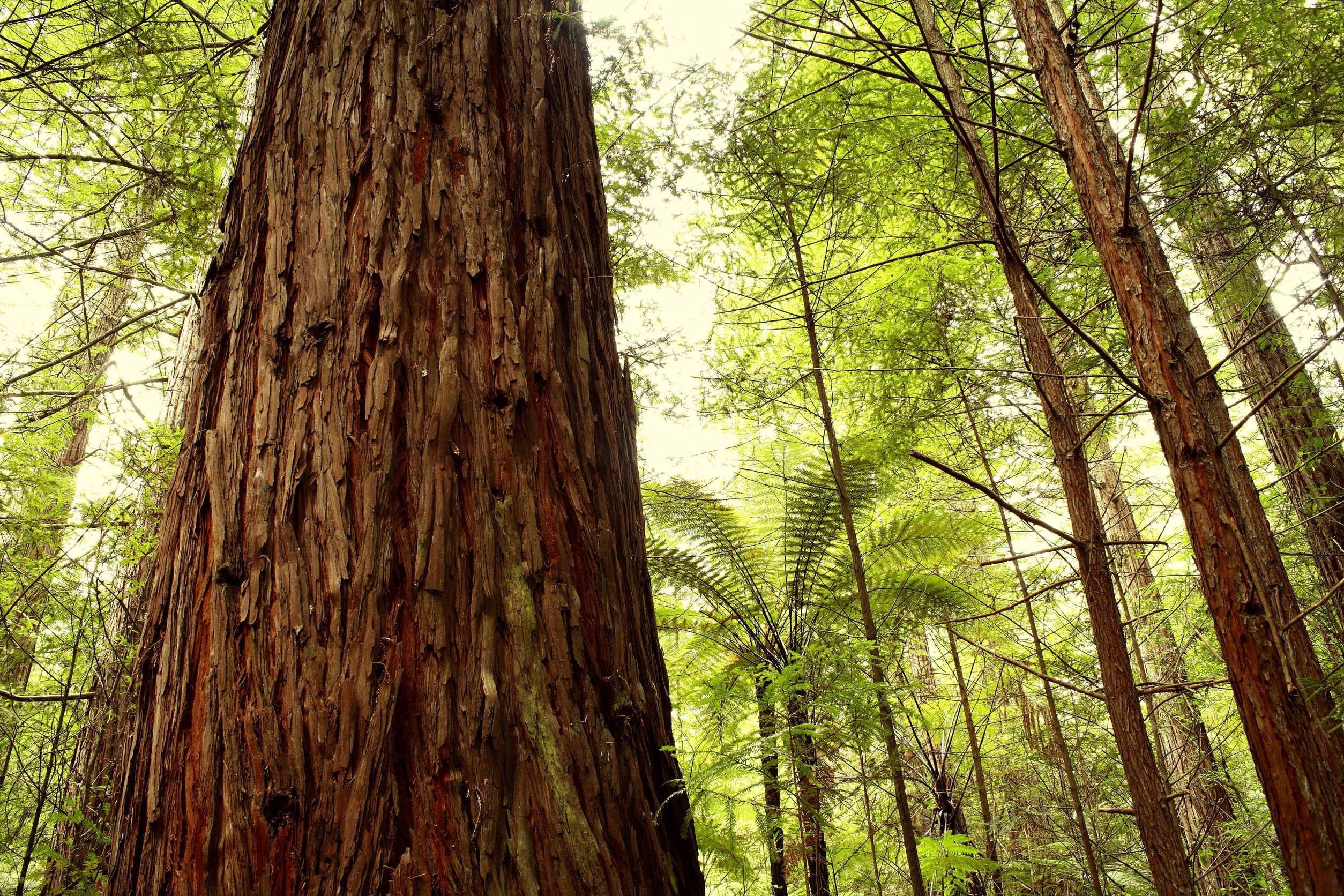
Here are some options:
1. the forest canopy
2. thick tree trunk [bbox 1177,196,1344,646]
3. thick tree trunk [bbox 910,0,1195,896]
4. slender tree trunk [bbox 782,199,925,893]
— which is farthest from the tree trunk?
thick tree trunk [bbox 1177,196,1344,646]

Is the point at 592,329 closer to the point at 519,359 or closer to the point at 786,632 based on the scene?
the point at 519,359

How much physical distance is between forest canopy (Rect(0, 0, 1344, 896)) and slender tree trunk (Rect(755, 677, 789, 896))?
51 millimetres

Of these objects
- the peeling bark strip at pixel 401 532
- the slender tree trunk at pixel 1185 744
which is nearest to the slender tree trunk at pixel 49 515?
the peeling bark strip at pixel 401 532

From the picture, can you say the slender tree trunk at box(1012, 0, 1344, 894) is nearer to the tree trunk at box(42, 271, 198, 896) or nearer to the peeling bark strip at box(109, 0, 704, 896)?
the peeling bark strip at box(109, 0, 704, 896)

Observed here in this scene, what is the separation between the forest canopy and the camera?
117 centimetres

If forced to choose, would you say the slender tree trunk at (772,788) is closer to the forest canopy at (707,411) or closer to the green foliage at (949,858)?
the forest canopy at (707,411)

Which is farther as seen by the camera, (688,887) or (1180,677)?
(1180,677)

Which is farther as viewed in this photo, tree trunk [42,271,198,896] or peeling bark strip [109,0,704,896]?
tree trunk [42,271,198,896]

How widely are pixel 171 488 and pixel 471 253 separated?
796 millimetres

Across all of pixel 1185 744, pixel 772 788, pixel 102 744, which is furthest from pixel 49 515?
pixel 1185 744

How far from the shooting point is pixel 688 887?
125cm

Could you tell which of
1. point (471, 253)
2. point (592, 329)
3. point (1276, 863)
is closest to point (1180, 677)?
point (1276, 863)

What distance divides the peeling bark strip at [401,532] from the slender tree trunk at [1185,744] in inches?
112

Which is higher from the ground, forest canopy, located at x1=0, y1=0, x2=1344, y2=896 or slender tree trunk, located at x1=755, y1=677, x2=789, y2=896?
forest canopy, located at x1=0, y1=0, x2=1344, y2=896
